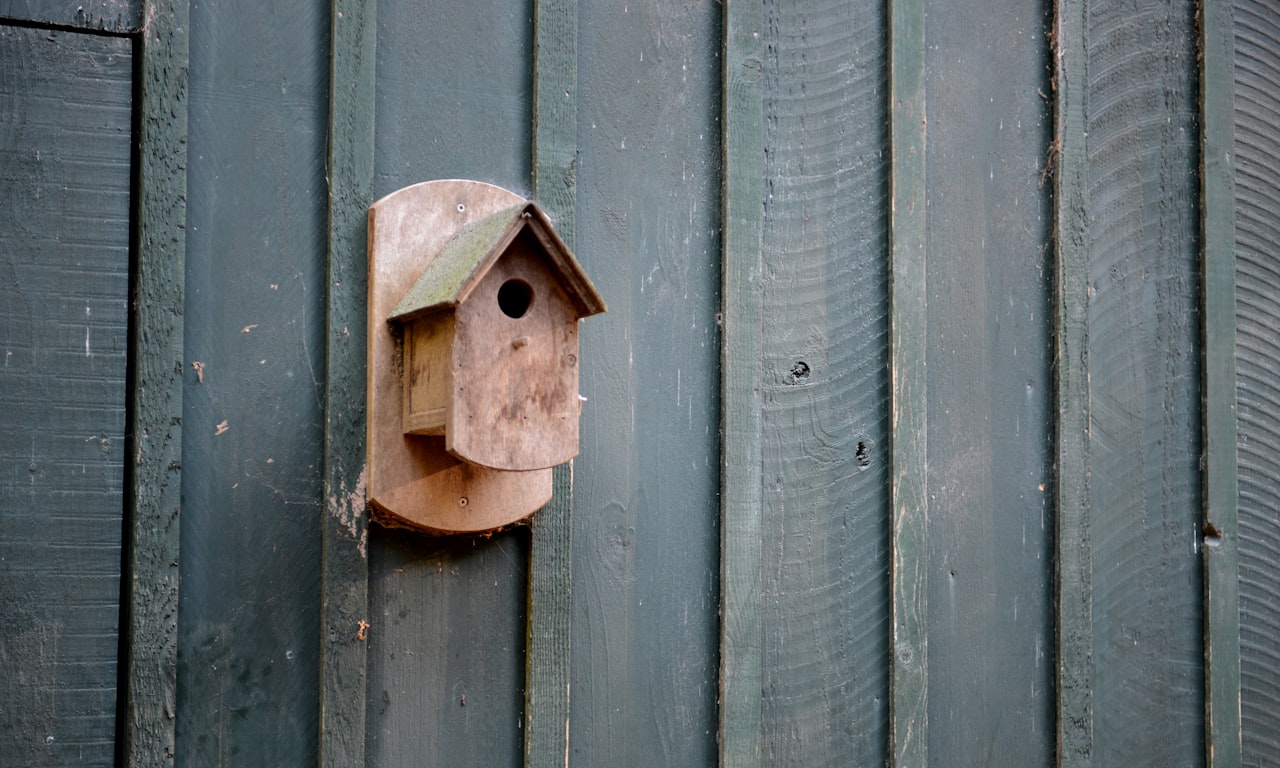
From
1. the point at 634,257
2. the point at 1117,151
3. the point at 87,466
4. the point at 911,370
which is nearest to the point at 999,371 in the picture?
the point at 911,370

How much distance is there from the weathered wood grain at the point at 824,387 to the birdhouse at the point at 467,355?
48 cm

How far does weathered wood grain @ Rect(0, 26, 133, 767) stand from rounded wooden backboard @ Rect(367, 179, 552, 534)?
13.8 inches

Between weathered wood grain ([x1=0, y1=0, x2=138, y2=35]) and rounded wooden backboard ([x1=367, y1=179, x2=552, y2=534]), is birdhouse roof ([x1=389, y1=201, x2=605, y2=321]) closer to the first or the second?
rounded wooden backboard ([x1=367, y1=179, x2=552, y2=534])

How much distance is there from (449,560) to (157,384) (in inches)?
19.8

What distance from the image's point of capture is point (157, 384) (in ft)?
5.58

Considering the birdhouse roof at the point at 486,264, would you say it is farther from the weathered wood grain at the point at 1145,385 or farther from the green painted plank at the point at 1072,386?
the weathered wood grain at the point at 1145,385

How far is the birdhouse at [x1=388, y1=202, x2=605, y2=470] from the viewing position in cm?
164

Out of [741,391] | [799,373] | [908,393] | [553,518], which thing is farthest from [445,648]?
[908,393]

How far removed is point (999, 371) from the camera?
2.30 m

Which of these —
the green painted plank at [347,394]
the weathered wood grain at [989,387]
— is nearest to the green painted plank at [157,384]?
the green painted plank at [347,394]

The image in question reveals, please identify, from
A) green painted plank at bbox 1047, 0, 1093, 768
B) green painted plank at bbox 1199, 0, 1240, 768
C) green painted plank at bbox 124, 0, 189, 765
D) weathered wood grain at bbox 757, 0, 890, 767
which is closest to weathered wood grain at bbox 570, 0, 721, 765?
weathered wood grain at bbox 757, 0, 890, 767

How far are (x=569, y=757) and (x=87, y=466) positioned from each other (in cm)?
85

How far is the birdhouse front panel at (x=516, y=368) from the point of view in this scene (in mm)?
1638

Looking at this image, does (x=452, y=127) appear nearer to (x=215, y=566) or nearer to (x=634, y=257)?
(x=634, y=257)
